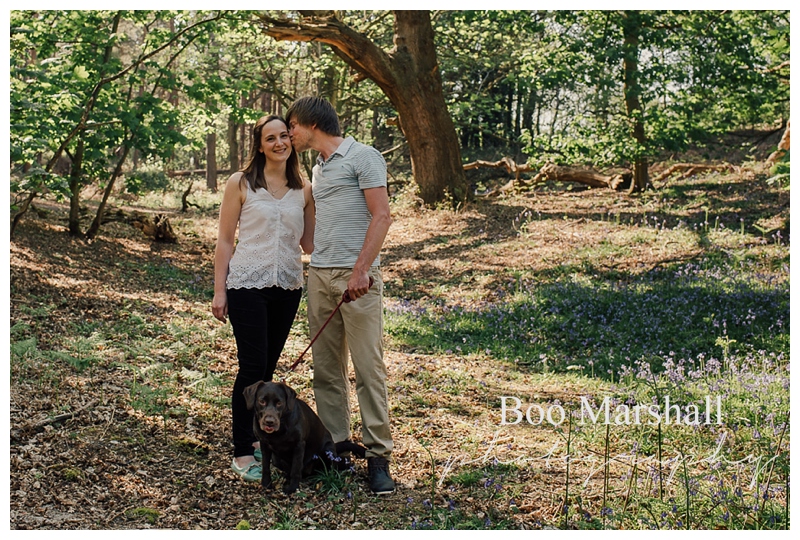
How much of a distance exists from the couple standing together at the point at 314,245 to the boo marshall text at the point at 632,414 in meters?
1.38

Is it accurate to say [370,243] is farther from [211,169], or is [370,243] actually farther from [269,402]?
[211,169]

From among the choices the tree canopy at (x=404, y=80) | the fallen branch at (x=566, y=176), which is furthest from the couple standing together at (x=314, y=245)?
the fallen branch at (x=566, y=176)

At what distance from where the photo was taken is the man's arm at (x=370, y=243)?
13.6 feet

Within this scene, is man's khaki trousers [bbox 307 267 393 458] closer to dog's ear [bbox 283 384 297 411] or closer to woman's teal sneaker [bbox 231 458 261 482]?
dog's ear [bbox 283 384 297 411]

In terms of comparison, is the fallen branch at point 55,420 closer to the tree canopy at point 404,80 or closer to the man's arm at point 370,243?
the man's arm at point 370,243

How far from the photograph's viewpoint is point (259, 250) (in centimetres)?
429

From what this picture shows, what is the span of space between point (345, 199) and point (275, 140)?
53 centimetres

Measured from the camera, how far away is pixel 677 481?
4.22m

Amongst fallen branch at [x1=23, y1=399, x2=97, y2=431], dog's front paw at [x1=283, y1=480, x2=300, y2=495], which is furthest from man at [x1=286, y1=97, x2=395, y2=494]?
fallen branch at [x1=23, y1=399, x2=97, y2=431]

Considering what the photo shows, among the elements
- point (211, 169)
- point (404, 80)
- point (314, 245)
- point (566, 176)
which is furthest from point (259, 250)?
point (211, 169)

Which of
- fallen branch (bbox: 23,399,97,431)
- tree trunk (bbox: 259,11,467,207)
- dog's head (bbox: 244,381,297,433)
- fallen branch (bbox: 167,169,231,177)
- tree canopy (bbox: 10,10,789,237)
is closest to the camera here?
dog's head (bbox: 244,381,297,433)

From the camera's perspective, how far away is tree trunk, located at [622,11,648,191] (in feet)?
40.4

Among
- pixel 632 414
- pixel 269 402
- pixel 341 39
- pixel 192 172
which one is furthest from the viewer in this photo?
pixel 192 172

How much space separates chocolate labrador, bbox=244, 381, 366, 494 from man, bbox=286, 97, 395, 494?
11.4 inches
